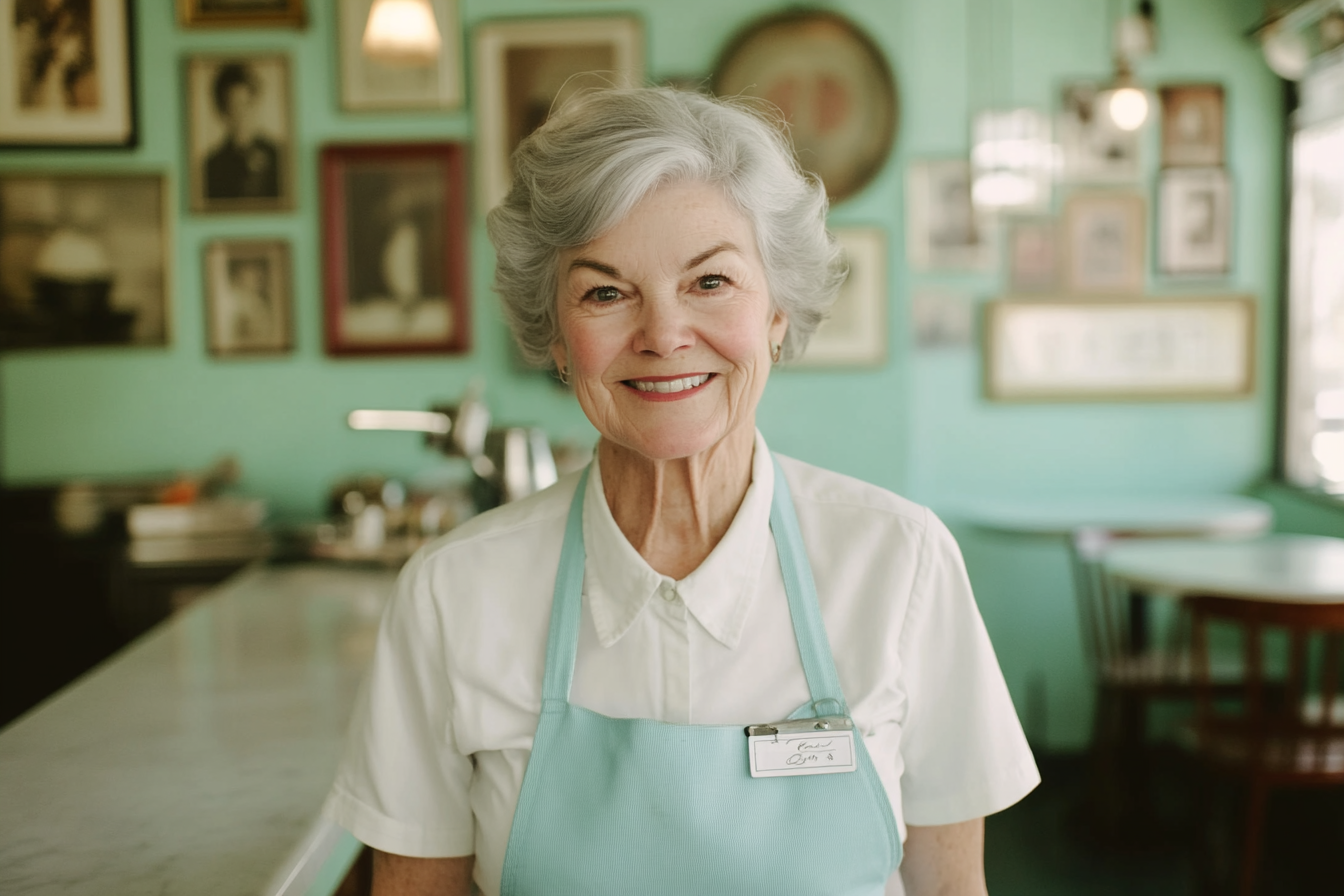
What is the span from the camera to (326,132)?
3732mm

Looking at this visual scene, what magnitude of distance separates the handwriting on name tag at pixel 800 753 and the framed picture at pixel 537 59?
2.90 meters

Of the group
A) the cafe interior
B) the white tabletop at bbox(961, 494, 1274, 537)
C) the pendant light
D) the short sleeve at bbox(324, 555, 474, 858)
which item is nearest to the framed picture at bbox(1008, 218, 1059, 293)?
the cafe interior

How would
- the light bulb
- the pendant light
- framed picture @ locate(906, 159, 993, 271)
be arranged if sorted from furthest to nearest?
framed picture @ locate(906, 159, 993, 271)
the light bulb
the pendant light

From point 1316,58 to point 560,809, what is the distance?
3.82 m

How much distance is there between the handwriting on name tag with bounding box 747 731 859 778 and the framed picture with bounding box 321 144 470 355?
291 centimetres

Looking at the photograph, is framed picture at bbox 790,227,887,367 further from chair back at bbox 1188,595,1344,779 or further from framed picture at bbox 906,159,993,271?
chair back at bbox 1188,595,1344,779

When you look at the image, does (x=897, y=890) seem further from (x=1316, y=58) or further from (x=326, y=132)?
(x=1316, y=58)

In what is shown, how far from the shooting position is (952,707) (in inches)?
44.4

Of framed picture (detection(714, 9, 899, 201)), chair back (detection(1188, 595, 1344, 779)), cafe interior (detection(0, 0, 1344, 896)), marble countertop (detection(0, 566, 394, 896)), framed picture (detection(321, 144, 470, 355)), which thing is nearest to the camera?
marble countertop (detection(0, 566, 394, 896))

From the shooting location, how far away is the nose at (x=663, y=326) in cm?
107

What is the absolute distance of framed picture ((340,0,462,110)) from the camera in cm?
368

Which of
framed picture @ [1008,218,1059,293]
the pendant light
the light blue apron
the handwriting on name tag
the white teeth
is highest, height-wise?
the pendant light

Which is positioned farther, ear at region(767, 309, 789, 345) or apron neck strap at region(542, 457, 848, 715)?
ear at region(767, 309, 789, 345)

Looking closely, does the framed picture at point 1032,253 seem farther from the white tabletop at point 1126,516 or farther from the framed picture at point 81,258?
the framed picture at point 81,258
